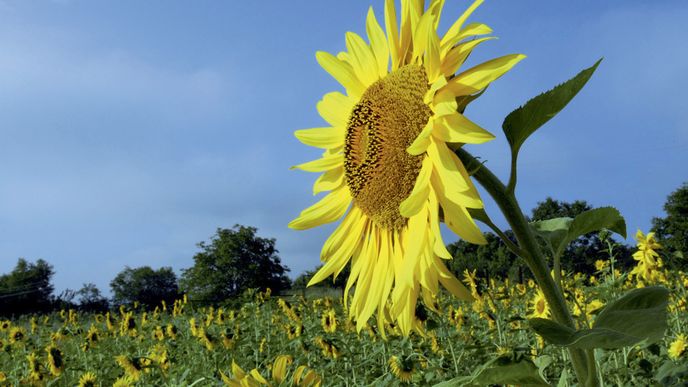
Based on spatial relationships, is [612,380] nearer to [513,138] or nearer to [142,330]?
[513,138]

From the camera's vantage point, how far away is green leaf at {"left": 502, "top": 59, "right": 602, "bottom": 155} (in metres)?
1.22

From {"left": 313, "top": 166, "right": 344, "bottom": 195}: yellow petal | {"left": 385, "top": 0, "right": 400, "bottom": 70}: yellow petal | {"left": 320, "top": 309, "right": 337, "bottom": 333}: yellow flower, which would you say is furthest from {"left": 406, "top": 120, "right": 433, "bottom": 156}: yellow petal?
{"left": 320, "top": 309, "right": 337, "bottom": 333}: yellow flower

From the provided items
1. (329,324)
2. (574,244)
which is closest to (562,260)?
(574,244)

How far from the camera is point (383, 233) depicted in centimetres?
168

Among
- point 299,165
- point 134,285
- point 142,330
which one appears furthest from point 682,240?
point 134,285

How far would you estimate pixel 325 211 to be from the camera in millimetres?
1877

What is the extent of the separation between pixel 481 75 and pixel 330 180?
755mm

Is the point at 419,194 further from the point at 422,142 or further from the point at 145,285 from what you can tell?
the point at 145,285

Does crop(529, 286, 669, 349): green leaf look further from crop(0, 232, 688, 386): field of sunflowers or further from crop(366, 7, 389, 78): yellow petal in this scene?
crop(366, 7, 389, 78): yellow petal

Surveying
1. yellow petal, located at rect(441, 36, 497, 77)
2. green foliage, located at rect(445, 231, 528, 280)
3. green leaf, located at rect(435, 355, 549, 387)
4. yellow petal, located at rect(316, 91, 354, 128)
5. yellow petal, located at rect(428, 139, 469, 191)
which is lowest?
green leaf, located at rect(435, 355, 549, 387)

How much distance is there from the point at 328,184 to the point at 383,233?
1.07 feet

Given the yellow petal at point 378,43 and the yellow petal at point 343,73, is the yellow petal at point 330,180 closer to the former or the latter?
the yellow petal at point 343,73

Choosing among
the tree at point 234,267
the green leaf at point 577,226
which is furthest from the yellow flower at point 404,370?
the tree at point 234,267

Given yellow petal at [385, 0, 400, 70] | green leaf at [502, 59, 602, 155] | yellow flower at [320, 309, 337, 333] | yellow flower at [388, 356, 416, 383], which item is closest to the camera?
green leaf at [502, 59, 602, 155]
